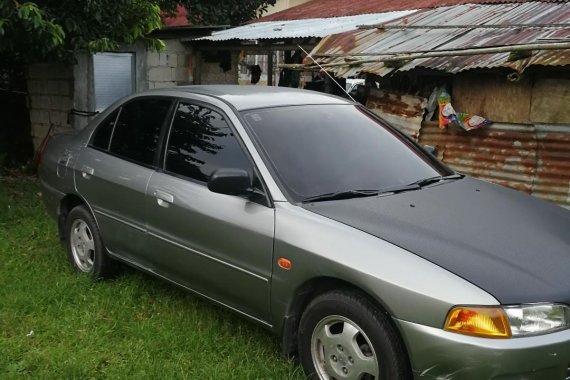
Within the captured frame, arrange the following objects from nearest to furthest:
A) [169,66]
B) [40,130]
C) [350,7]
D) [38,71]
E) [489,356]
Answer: [489,356]
[38,71]
[40,130]
[169,66]
[350,7]

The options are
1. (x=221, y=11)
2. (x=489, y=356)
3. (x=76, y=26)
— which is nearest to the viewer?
(x=489, y=356)

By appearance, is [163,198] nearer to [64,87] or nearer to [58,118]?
[64,87]

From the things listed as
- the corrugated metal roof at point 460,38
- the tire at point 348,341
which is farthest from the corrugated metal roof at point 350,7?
the tire at point 348,341

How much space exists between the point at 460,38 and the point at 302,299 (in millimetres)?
4915

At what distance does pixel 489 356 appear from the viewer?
2.46 m

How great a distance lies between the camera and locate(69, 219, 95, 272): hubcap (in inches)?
190

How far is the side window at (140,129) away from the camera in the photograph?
167 inches

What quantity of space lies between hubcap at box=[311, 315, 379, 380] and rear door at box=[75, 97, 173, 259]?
1.62 m

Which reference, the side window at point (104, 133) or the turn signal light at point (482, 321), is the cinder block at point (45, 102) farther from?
the turn signal light at point (482, 321)

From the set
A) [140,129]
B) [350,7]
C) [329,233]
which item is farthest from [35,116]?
[329,233]

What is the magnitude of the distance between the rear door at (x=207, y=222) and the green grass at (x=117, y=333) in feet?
1.08

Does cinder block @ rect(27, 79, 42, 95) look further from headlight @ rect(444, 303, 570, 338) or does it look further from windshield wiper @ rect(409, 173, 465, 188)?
headlight @ rect(444, 303, 570, 338)

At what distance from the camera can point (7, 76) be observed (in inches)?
465

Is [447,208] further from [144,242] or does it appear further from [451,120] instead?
[451,120]
